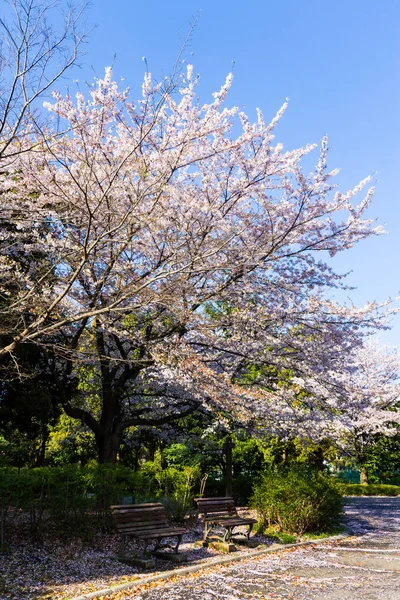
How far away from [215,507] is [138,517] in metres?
2.38

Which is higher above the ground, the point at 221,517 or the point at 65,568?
the point at 221,517

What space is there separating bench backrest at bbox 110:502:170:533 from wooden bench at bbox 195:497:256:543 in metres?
1.40

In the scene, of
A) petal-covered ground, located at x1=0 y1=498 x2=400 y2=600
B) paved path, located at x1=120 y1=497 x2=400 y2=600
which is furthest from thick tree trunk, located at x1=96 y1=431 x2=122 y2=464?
paved path, located at x1=120 y1=497 x2=400 y2=600

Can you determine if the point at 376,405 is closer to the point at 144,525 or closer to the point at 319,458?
the point at 319,458

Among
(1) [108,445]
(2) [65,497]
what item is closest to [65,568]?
(2) [65,497]

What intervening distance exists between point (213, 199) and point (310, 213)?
192cm

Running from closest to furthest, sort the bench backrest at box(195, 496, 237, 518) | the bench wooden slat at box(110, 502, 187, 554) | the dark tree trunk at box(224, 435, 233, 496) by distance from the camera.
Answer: the bench wooden slat at box(110, 502, 187, 554) → the bench backrest at box(195, 496, 237, 518) → the dark tree trunk at box(224, 435, 233, 496)

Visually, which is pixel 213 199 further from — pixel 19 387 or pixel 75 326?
pixel 19 387

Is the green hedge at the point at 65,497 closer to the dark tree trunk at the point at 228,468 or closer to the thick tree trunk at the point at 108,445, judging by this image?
the thick tree trunk at the point at 108,445

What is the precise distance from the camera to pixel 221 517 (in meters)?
9.90

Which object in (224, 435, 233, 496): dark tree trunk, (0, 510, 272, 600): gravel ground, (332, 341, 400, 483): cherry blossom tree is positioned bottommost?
(0, 510, 272, 600): gravel ground

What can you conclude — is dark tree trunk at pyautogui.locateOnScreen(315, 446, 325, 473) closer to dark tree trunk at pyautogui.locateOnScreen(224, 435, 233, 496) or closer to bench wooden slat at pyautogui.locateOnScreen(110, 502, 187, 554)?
dark tree trunk at pyautogui.locateOnScreen(224, 435, 233, 496)

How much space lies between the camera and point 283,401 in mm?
11492

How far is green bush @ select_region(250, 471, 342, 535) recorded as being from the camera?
10602 mm
